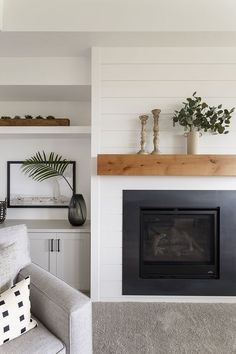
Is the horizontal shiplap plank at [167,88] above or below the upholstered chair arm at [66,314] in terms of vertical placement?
above

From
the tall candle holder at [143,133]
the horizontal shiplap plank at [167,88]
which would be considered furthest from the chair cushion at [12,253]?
the horizontal shiplap plank at [167,88]

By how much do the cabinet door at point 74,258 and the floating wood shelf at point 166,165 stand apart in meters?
0.73

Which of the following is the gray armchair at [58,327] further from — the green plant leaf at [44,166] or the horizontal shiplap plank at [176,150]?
the green plant leaf at [44,166]

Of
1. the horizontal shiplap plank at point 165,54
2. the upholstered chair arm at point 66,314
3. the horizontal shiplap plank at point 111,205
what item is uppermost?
the horizontal shiplap plank at point 165,54

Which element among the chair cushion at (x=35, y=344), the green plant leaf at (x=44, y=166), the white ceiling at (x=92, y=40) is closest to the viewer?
the chair cushion at (x=35, y=344)

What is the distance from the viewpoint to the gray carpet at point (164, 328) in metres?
1.80

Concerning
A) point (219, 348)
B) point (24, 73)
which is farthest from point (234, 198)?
point (24, 73)

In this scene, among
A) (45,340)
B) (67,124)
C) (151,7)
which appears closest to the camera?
(45,340)

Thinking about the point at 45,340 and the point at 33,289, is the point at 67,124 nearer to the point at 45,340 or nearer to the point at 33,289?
the point at 33,289

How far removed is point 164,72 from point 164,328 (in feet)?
7.27

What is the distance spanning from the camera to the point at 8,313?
1.25 metres

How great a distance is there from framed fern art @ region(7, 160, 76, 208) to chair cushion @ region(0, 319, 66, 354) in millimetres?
1780

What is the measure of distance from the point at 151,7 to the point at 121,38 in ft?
1.13

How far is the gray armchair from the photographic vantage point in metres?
1.21
